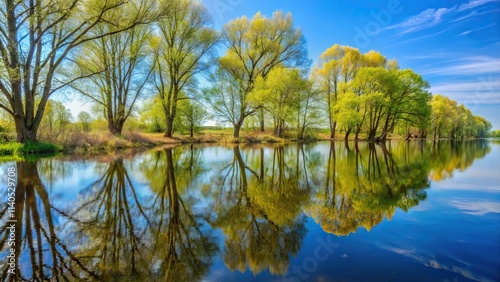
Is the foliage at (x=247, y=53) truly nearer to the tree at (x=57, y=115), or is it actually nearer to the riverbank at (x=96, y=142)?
the riverbank at (x=96, y=142)

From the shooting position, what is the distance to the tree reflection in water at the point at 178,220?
272cm

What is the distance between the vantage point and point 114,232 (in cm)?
351

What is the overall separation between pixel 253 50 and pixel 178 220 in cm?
2848

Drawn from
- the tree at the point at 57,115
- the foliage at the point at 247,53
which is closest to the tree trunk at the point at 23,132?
the foliage at the point at 247,53

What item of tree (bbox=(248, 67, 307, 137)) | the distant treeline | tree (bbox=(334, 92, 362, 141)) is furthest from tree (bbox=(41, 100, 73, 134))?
tree (bbox=(334, 92, 362, 141))

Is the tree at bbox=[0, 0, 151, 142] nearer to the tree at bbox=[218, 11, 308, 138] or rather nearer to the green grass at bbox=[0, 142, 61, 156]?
the green grass at bbox=[0, 142, 61, 156]

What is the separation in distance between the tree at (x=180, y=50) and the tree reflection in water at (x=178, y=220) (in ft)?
63.8

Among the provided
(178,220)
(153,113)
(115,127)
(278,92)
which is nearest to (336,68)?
(278,92)

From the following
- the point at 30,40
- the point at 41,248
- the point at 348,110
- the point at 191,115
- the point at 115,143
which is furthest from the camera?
the point at 348,110

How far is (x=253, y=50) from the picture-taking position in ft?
98.4

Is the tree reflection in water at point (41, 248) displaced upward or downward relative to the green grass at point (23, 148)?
downward

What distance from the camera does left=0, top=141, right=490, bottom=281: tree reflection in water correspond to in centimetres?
272

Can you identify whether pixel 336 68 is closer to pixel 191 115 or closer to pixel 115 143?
pixel 191 115

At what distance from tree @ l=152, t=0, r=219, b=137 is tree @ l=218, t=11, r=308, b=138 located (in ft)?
10.6
